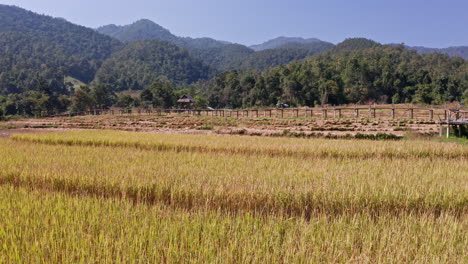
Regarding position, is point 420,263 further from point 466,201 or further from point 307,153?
point 307,153

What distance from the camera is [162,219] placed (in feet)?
10.9

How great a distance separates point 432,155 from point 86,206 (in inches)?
384

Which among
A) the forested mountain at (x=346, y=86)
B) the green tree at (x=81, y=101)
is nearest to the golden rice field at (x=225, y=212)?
the forested mountain at (x=346, y=86)

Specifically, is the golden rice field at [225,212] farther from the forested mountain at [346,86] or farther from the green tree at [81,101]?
the green tree at [81,101]

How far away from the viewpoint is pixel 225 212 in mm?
3701

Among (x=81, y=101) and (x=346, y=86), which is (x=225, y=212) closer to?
(x=81, y=101)

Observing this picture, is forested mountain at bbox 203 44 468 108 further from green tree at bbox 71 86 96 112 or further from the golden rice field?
the golden rice field

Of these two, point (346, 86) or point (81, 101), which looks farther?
point (346, 86)

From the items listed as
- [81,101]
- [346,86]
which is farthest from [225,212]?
[346,86]

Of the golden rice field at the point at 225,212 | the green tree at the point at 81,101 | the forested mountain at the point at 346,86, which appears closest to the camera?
the golden rice field at the point at 225,212

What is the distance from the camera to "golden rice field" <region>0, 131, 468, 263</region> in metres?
2.60

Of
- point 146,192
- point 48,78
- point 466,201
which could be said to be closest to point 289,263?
point 146,192

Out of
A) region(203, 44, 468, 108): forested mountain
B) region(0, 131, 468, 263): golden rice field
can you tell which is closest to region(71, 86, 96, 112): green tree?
region(203, 44, 468, 108): forested mountain

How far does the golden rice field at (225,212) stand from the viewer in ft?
8.54
